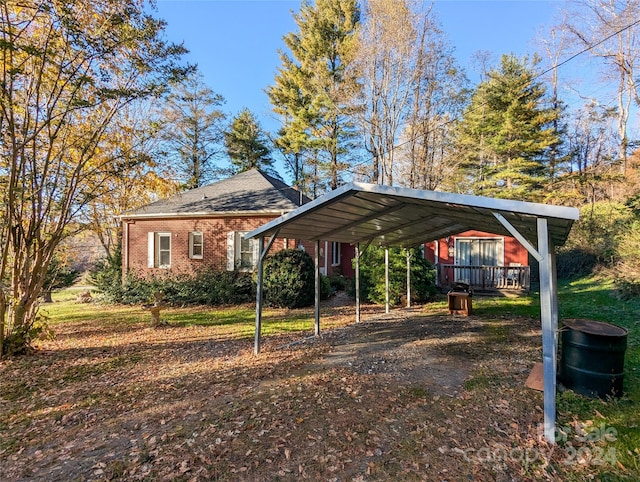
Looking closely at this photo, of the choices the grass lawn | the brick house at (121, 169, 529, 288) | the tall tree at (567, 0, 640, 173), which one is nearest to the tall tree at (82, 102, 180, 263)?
the brick house at (121, 169, 529, 288)

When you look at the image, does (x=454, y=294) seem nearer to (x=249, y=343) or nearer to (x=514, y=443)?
(x=249, y=343)

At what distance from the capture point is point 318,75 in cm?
1772

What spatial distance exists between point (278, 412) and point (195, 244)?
416 inches

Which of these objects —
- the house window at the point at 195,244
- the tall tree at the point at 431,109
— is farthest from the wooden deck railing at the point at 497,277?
the house window at the point at 195,244

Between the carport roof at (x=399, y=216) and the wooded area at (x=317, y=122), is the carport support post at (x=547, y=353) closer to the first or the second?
the carport roof at (x=399, y=216)

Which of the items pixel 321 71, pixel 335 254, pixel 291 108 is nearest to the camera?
pixel 335 254

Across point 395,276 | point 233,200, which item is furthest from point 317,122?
point 395,276

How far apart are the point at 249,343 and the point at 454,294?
19.9 feet

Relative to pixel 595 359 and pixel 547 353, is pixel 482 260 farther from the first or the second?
pixel 547 353

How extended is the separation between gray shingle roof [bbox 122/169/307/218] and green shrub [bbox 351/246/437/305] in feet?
11.4

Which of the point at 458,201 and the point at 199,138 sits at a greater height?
the point at 199,138

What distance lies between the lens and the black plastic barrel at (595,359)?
3.81m

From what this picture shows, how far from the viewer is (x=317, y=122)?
70.0 ft

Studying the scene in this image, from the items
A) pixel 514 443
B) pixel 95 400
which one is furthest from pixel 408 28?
pixel 95 400
